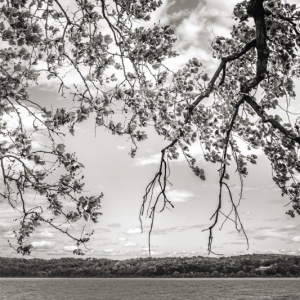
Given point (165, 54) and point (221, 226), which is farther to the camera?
point (165, 54)

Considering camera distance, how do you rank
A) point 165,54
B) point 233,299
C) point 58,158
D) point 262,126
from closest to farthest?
1. point 58,158
2. point 165,54
3. point 262,126
4. point 233,299

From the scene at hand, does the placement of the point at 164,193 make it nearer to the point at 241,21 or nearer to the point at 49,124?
the point at 49,124

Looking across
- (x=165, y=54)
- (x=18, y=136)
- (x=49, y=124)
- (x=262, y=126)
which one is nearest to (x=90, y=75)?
(x=49, y=124)

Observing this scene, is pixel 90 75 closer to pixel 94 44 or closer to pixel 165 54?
pixel 94 44

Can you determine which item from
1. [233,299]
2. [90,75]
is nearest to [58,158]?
[90,75]

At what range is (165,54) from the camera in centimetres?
719

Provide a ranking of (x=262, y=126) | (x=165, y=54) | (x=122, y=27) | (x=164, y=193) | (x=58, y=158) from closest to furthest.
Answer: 1. (x=58, y=158)
2. (x=164, y=193)
3. (x=122, y=27)
4. (x=165, y=54)
5. (x=262, y=126)

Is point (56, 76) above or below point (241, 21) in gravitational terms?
below

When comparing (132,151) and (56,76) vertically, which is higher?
(56,76)

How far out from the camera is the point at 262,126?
26.3 ft

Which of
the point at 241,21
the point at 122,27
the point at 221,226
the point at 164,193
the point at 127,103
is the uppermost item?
the point at 241,21

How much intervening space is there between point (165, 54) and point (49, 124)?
9.02 ft

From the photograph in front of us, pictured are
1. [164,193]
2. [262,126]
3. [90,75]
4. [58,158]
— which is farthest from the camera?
[262,126]

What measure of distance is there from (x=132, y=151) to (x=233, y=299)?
172586mm
